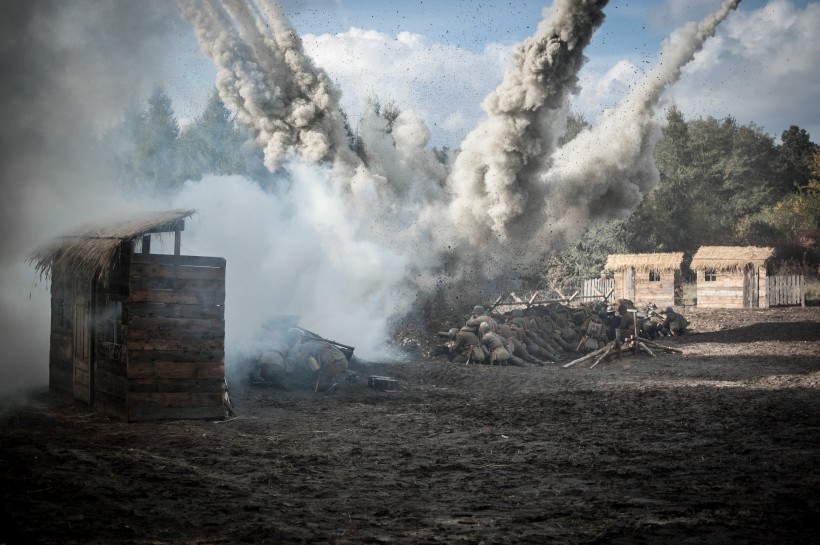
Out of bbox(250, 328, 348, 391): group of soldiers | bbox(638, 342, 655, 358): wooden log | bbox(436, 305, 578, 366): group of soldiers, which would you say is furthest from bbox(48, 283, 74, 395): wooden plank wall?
bbox(638, 342, 655, 358): wooden log

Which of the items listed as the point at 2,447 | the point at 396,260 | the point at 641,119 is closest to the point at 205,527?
the point at 2,447

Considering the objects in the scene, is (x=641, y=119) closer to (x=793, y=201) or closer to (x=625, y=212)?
(x=625, y=212)

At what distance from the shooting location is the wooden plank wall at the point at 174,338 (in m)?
12.0

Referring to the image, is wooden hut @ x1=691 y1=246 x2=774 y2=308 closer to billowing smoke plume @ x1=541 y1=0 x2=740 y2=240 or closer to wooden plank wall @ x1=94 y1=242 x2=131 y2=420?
billowing smoke plume @ x1=541 y1=0 x2=740 y2=240

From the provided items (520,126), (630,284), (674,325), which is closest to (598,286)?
(630,284)

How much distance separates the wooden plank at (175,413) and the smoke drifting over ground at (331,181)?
4.68 metres

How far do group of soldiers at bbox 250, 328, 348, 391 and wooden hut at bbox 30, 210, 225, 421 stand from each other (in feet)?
13.0

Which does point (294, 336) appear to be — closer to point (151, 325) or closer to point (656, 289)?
point (151, 325)

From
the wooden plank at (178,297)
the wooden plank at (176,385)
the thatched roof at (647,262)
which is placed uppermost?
the thatched roof at (647,262)

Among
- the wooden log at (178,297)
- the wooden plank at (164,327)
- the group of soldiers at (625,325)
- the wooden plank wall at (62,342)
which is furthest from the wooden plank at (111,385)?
the group of soldiers at (625,325)

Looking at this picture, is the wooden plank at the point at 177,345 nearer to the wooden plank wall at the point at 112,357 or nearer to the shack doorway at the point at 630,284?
the wooden plank wall at the point at 112,357

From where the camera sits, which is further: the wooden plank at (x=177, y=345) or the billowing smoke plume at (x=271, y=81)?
the billowing smoke plume at (x=271, y=81)

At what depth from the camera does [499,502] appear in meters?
7.78

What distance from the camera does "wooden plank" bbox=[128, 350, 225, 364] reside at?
39.3ft
